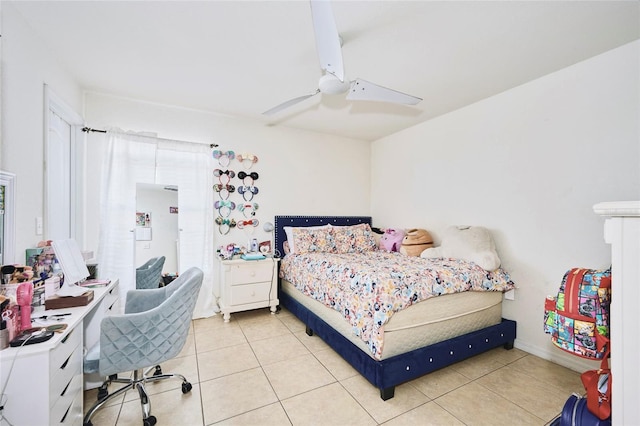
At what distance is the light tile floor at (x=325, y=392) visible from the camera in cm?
174

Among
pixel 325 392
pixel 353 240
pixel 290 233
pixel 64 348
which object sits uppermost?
pixel 290 233

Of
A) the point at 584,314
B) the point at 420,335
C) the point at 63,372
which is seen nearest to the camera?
the point at 584,314

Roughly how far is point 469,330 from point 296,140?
10.5 feet

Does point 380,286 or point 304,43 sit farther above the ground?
point 304,43

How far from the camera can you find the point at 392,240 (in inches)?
148

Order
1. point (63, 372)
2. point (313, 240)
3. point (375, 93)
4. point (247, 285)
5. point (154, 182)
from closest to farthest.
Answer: point (63, 372), point (375, 93), point (154, 182), point (247, 285), point (313, 240)

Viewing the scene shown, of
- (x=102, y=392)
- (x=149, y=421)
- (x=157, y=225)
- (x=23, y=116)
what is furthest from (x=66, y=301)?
(x=157, y=225)

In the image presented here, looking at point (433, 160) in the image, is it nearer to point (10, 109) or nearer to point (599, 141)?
point (599, 141)

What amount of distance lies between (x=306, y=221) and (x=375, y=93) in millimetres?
2277

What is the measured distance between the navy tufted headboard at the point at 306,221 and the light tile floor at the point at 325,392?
1.54 m

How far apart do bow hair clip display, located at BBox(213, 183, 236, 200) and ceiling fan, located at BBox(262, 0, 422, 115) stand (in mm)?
1358

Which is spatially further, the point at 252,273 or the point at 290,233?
the point at 290,233

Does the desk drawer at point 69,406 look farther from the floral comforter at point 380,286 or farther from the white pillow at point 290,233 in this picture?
the white pillow at point 290,233

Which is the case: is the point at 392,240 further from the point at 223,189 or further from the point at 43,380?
the point at 43,380
